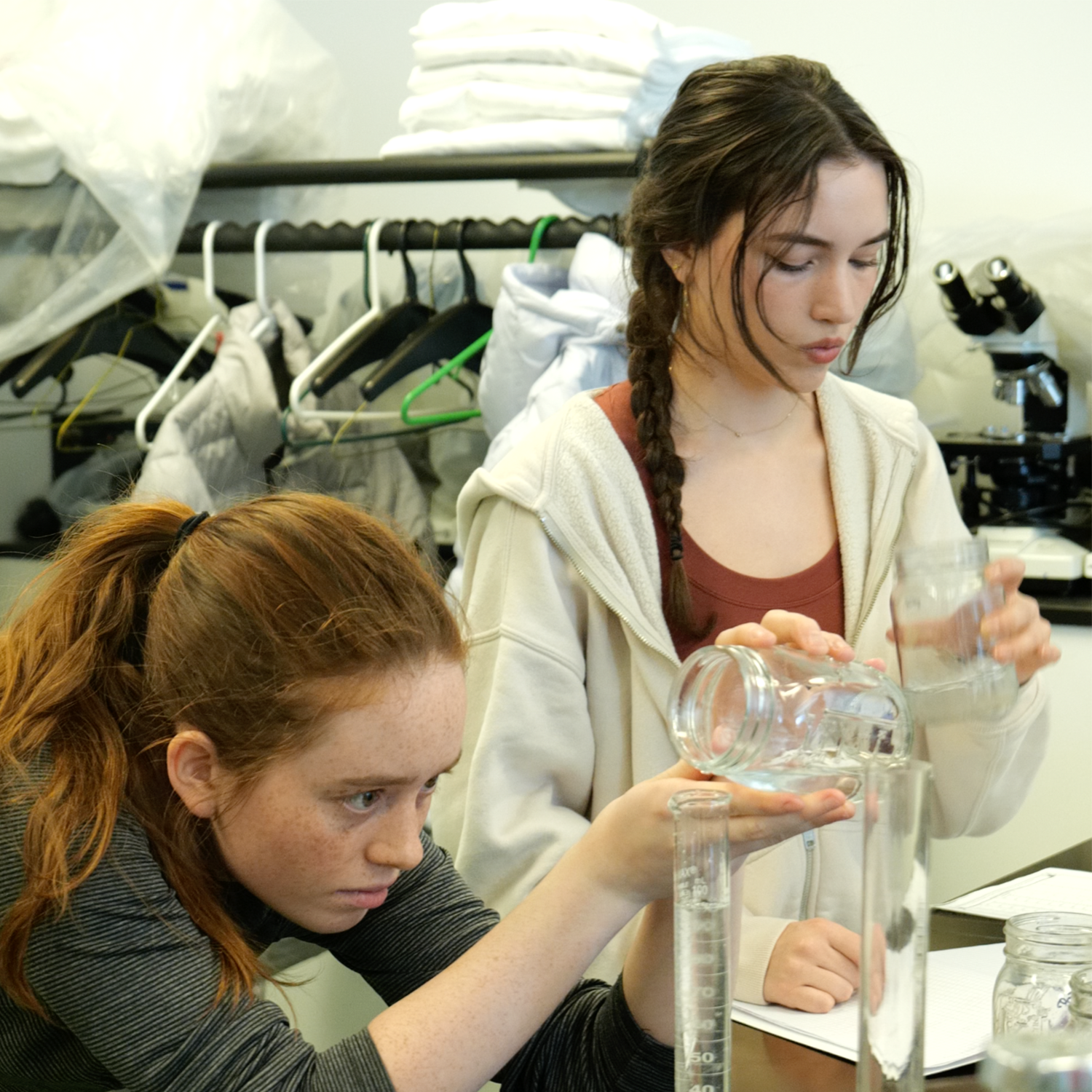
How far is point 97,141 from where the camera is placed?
2.02 metres

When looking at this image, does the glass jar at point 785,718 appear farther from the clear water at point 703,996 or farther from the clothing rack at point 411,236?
the clothing rack at point 411,236

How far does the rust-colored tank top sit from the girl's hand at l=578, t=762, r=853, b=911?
447 millimetres

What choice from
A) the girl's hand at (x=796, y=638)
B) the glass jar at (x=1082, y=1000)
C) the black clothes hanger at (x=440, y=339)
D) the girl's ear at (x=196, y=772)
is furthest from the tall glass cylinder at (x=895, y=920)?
the black clothes hanger at (x=440, y=339)

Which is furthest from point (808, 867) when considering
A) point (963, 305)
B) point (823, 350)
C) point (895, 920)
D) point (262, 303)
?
point (262, 303)

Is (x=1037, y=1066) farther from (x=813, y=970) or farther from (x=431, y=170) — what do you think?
(x=431, y=170)

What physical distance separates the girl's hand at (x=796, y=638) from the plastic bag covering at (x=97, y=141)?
149 centimetres

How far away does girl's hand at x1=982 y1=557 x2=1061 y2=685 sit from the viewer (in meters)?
0.73

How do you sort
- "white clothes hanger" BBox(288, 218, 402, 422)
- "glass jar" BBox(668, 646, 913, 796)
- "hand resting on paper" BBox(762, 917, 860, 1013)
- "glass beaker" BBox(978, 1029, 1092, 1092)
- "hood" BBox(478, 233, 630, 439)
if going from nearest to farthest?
1. "glass beaker" BBox(978, 1029, 1092, 1092)
2. "glass jar" BBox(668, 646, 913, 796)
3. "hand resting on paper" BBox(762, 917, 860, 1013)
4. "hood" BBox(478, 233, 630, 439)
5. "white clothes hanger" BBox(288, 218, 402, 422)

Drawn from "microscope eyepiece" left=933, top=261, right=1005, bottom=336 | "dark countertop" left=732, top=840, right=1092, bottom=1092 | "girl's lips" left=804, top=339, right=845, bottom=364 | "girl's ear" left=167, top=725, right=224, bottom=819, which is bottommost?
"dark countertop" left=732, top=840, right=1092, bottom=1092

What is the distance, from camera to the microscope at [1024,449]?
1.88m

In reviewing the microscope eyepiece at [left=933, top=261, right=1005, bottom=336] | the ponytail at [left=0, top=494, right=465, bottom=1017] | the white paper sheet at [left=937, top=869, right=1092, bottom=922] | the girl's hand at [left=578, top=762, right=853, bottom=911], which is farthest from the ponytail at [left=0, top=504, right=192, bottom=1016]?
the microscope eyepiece at [left=933, top=261, right=1005, bottom=336]

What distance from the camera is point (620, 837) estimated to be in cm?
80

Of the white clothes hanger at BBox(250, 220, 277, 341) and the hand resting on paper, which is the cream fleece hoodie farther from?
the white clothes hanger at BBox(250, 220, 277, 341)

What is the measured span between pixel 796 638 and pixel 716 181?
1.93 ft
